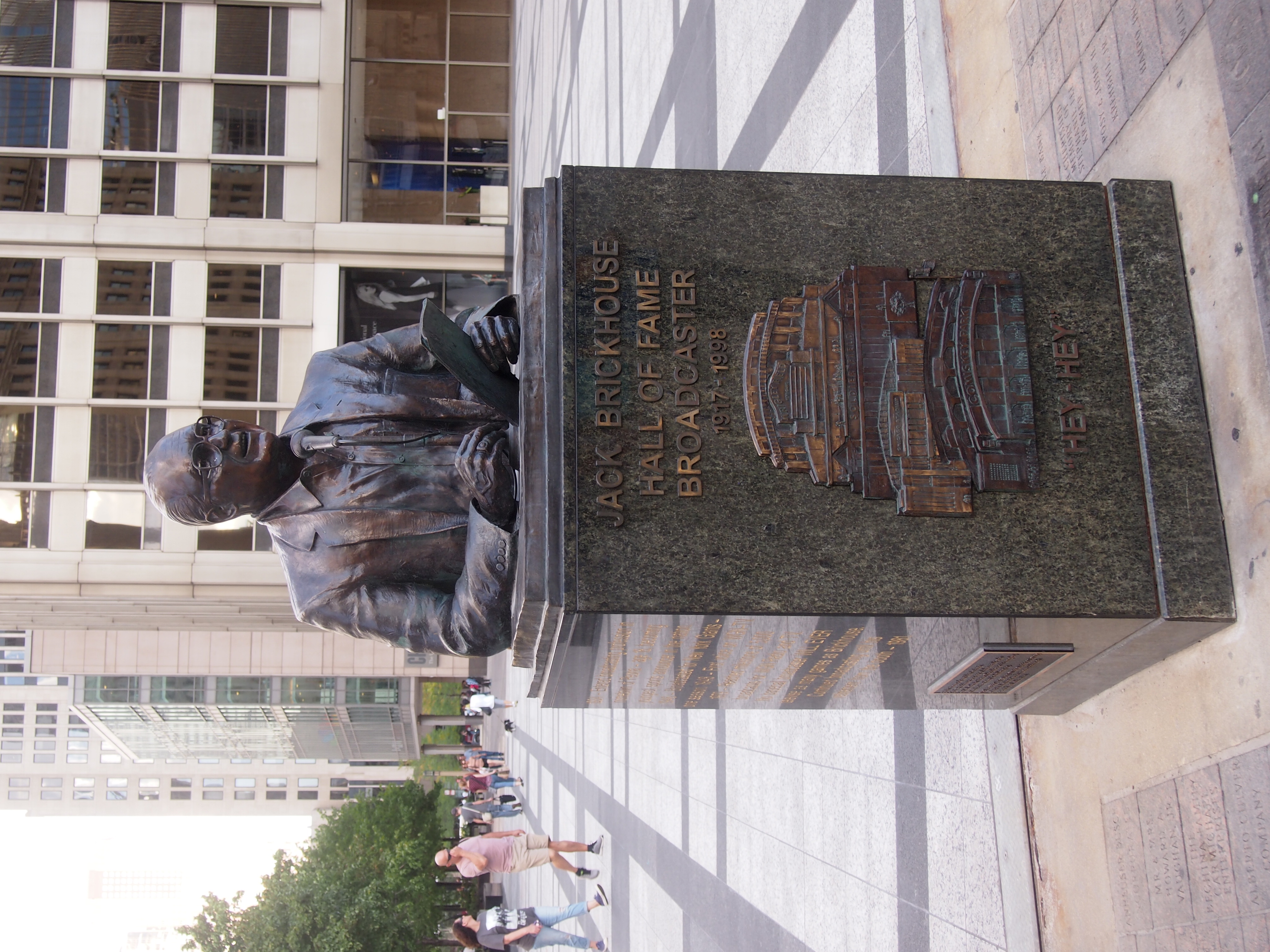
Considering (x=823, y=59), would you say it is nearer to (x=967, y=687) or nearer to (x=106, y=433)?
(x=967, y=687)

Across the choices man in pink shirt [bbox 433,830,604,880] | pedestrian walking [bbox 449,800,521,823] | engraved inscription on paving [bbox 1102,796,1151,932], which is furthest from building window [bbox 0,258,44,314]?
engraved inscription on paving [bbox 1102,796,1151,932]

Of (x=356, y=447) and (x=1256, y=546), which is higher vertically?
(x=356, y=447)

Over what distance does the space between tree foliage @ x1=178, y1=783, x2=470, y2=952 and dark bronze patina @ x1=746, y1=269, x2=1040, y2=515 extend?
993 inches

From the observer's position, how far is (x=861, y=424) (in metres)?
3.56

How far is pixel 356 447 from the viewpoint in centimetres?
453

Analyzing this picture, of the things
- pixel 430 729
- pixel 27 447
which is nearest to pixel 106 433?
pixel 27 447

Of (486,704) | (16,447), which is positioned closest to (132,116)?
(16,447)

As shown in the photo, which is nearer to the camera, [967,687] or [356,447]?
[967,687]

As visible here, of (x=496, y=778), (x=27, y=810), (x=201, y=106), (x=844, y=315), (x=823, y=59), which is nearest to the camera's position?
(x=844, y=315)

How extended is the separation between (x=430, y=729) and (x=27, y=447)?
43294 millimetres

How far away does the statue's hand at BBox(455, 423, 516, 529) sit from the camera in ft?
13.1

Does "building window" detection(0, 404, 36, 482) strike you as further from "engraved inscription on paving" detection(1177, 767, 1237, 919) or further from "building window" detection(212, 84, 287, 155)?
"engraved inscription on paving" detection(1177, 767, 1237, 919)

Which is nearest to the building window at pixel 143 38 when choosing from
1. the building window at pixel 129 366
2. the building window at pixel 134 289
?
the building window at pixel 134 289

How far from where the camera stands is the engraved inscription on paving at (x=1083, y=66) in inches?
157
